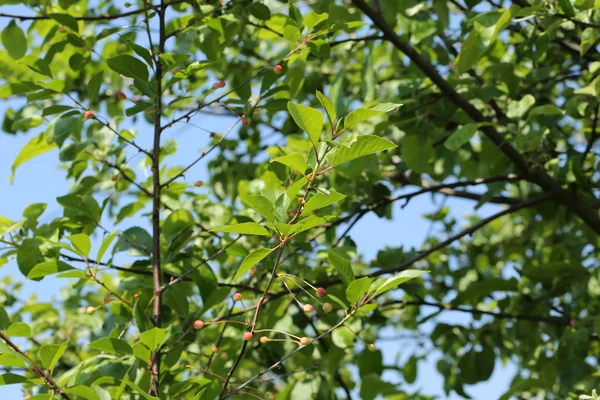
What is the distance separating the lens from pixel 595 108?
2.20 m

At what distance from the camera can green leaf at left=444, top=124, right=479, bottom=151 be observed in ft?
6.52

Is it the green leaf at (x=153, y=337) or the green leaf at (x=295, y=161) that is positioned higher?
the green leaf at (x=295, y=161)

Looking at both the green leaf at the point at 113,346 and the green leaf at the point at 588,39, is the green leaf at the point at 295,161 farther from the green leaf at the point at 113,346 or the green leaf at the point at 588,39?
the green leaf at the point at 588,39

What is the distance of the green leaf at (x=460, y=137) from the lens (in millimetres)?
1986

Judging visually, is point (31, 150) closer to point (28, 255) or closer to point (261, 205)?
point (28, 255)

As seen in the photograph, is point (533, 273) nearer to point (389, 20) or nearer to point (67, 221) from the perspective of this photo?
point (389, 20)

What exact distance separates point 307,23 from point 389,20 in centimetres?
64

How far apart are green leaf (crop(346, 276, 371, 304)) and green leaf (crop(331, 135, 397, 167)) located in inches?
8.6

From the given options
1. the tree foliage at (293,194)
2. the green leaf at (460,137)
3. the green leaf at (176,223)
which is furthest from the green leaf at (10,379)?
the green leaf at (460,137)

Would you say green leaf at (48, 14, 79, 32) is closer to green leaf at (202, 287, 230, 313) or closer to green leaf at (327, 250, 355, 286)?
green leaf at (202, 287, 230, 313)

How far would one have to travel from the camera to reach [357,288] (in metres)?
1.31

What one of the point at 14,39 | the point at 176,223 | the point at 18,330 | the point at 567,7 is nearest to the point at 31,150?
the point at 14,39

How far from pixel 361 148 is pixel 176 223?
92cm

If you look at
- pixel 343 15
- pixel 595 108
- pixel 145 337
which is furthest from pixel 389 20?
pixel 145 337
